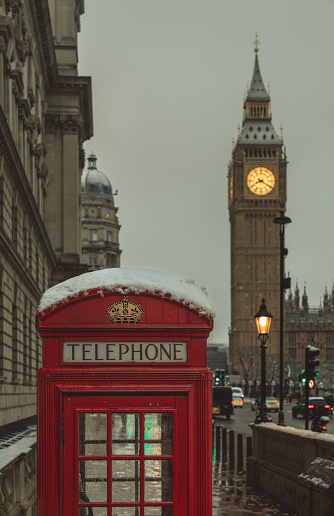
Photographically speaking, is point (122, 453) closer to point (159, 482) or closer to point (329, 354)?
point (159, 482)

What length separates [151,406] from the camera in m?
5.93

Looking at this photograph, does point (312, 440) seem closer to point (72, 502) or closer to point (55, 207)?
point (72, 502)

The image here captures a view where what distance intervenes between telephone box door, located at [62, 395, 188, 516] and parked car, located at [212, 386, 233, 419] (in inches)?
1738

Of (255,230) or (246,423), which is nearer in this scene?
(246,423)

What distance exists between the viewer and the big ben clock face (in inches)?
6732

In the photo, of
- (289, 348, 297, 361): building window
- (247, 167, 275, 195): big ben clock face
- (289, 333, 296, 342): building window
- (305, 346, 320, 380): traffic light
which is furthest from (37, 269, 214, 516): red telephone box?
(289, 333, 296, 342): building window

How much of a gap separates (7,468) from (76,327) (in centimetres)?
442

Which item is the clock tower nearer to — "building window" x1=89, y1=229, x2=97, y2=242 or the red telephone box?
"building window" x1=89, y1=229, x2=97, y2=242

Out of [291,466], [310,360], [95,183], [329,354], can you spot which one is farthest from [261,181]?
[291,466]

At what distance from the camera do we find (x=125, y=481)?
19.4ft

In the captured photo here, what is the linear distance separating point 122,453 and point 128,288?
3.29 feet

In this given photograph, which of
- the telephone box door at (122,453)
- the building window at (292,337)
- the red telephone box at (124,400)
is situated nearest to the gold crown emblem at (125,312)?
the red telephone box at (124,400)

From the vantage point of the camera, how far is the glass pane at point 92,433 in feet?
19.3

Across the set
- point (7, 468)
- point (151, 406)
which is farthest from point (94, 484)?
point (7, 468)
